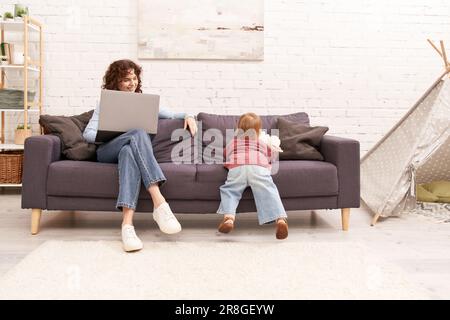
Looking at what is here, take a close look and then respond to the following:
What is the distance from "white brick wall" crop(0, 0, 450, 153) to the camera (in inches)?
152

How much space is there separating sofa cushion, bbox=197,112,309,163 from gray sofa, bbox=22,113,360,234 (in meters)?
0.33

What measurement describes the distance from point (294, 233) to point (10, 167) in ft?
7.48

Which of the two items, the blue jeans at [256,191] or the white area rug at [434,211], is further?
the white area rug at [434,211]

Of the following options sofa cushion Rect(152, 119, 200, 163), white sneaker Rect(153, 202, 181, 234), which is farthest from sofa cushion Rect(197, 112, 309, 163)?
white sneaker Rect(153, 202, 181, 234)

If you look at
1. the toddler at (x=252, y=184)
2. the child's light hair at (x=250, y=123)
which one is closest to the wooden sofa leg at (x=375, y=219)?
the toddler at (x=252, y=184)

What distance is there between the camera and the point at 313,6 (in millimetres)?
3932

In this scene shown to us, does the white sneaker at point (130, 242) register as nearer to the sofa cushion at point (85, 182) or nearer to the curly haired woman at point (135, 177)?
the curly haired woman at point (135, 177)

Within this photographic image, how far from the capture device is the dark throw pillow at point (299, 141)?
116 inches

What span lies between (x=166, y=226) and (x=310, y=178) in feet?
2.84

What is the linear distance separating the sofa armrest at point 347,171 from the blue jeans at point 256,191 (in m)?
0.42

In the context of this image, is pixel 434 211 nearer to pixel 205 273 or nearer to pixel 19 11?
pixel 205 273

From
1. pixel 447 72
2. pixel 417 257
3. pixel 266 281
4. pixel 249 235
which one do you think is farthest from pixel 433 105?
pixel 266 281

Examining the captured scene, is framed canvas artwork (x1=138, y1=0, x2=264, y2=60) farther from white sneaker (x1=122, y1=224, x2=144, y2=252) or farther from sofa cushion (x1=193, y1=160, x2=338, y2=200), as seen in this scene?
white sneaker (x1=122, y1=224, x2=144, y2=252)
